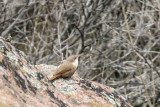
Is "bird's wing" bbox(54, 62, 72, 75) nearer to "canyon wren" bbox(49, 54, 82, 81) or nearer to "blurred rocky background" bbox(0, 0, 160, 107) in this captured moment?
"canyon wren" bbox(49, 54, 82, 81)

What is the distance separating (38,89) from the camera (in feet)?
8.70

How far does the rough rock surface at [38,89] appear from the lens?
86.7 inches

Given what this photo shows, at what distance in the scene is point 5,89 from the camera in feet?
6.99

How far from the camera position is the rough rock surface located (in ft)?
7.22

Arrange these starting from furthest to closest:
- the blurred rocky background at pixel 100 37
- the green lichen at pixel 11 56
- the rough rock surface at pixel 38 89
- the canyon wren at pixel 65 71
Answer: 1. the blurred rocky background at pixel 100 37
2. the canyon wren at pixel 65 71
3. the green lichen at pixel 11 56
4. the rough rock surface at pixel 38 89

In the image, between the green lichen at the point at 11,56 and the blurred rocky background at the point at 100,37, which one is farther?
the blurred rocky background at the point at 100,37

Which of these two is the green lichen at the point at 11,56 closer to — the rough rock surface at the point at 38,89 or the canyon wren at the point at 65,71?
the rough rock surface at the point at 38,89

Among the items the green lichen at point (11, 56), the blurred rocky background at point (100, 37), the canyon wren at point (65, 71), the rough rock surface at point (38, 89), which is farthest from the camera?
the blurred rocky background at point (100, 37)

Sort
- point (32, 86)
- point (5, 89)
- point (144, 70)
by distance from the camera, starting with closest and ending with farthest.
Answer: point (5, 89), point (32, 86), point (144, 70)

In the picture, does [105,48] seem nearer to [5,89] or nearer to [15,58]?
[15,58]

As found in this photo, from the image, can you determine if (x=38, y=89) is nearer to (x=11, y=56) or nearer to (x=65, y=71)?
(x=11, y=56)

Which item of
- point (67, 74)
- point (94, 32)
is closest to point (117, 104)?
point (67, 74)

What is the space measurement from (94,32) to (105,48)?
0.54m

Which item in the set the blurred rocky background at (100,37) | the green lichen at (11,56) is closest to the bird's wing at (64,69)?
the green lichen at (11,56)
